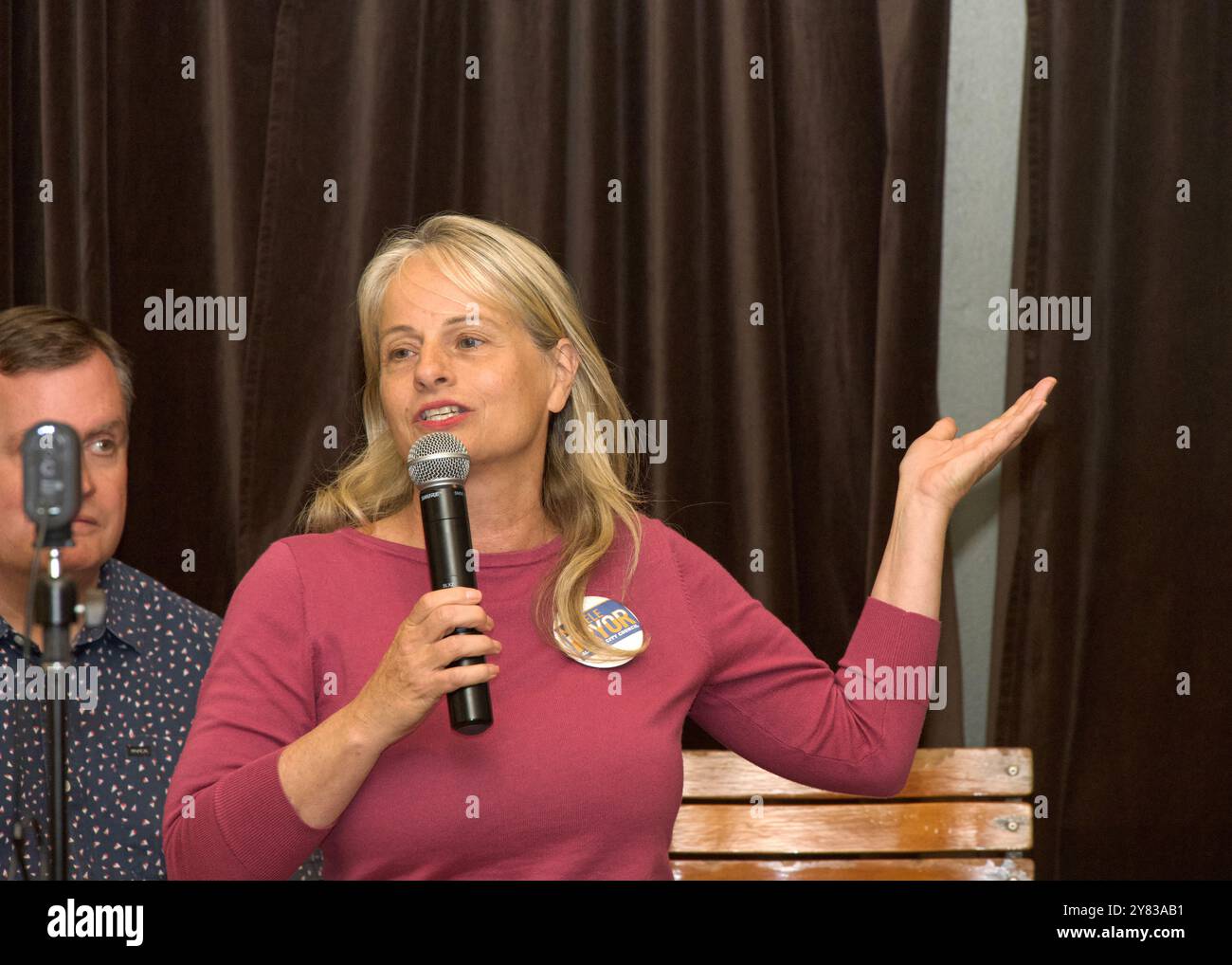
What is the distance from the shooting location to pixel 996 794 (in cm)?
221

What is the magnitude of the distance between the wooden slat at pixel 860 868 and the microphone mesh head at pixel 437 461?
1079mm

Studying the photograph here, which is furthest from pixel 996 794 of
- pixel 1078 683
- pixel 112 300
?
pixel 112 300

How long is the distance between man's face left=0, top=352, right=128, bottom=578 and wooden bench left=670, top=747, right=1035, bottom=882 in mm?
1014

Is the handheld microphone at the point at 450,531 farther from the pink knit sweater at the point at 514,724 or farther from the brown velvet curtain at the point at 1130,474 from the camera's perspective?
the brown velvet curtain at the point at 1130,474

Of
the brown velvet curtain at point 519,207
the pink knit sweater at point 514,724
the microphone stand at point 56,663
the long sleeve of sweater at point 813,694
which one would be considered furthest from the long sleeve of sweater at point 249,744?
the brown velvet curtain at point 519,207

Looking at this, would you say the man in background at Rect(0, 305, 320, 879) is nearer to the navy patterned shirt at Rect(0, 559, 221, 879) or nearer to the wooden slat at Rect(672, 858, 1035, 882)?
the navy patterned shirt at Rect(0, 559, 221, 879)

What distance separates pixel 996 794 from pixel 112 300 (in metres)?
1.86

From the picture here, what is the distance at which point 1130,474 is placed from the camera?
8.48 feet

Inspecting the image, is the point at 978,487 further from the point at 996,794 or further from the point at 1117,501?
the point at 996,794

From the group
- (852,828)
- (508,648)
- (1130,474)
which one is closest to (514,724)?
(508,648)

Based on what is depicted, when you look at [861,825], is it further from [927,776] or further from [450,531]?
[450,531]

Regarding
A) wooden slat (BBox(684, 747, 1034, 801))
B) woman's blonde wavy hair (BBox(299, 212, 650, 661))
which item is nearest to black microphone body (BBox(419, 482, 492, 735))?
woman's blonde wavy hair (BBox(299, 212, 650, 661))

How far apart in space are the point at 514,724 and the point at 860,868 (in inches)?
37.8

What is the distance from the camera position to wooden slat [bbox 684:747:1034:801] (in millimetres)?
2195
